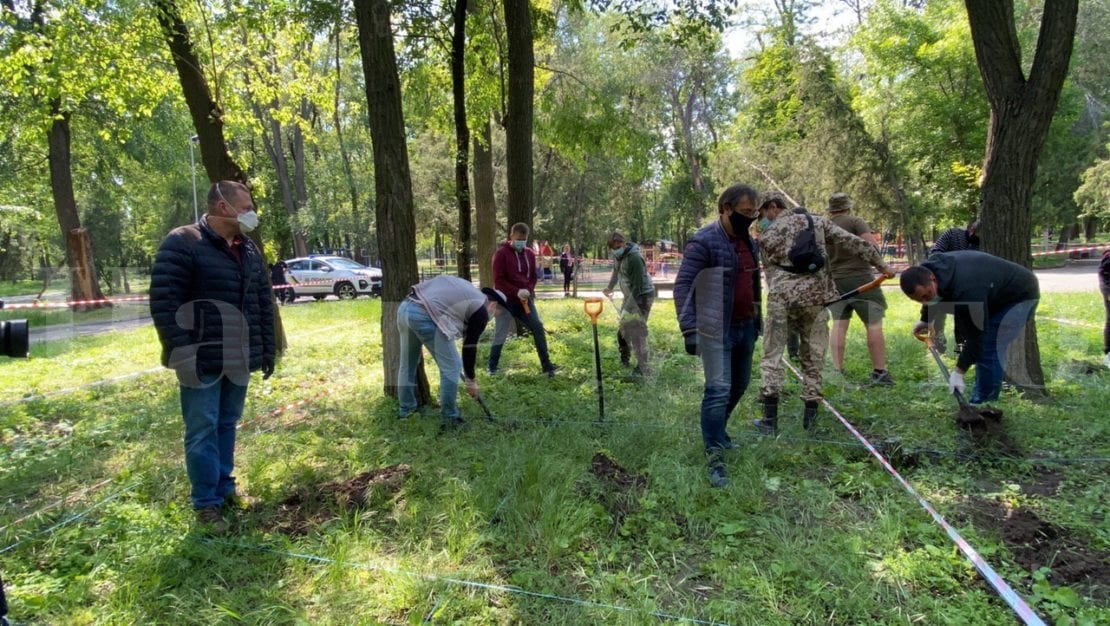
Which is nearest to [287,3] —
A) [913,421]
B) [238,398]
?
[238,398]

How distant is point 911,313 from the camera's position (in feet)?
34.4

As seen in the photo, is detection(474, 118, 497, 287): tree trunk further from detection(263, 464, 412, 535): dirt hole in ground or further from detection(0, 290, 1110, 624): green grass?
detection(263, 464, 412, 535): dirt hole in ground

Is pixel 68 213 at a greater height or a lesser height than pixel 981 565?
greater

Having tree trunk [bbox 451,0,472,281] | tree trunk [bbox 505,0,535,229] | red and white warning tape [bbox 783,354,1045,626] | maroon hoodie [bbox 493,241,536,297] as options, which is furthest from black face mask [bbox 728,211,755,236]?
tree trunk [bbox 451,0,472,281]

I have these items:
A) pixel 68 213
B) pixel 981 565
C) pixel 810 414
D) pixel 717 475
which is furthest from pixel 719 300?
pixel 68 213

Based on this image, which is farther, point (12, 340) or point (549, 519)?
point (549, 519)

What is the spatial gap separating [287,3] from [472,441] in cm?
697

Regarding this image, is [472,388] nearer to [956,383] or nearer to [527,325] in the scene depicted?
[527,325]

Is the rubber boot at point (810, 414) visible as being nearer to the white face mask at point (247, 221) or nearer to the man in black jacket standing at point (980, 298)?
the man in black jacket standing at point (980, 298)

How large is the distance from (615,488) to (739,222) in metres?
1.81

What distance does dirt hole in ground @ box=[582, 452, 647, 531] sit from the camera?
11.1 feet

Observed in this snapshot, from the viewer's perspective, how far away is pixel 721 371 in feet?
12.2

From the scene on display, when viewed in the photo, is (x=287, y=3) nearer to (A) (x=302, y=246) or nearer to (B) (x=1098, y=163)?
(A) (x=302, y=246)

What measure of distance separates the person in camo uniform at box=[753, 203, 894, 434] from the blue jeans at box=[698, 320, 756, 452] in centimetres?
54
